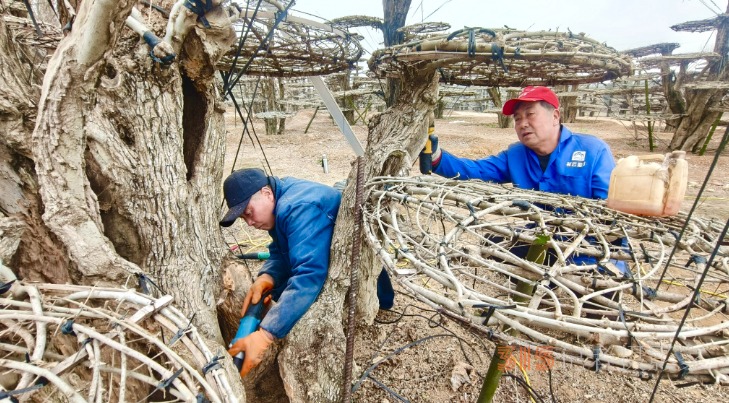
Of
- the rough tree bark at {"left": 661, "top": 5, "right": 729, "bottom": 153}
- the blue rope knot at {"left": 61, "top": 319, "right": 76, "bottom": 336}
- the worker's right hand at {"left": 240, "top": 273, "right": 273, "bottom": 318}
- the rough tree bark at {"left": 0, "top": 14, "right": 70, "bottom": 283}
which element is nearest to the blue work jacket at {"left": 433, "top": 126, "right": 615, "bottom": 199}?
the worker's right hand at {"left": 240, "top": 273, "right": 273, "bottom": 318}

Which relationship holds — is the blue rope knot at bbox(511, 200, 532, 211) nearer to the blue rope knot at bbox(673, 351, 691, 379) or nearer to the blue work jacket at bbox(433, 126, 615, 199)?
the blue rope knot at bbox(673, 351, 691, 379)

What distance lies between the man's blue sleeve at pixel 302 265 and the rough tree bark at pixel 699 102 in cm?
928

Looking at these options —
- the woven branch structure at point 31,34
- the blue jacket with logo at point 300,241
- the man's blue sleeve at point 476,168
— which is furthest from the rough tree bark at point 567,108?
the woven branch structure at point 31,34

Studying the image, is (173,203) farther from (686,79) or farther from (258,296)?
(686,79)

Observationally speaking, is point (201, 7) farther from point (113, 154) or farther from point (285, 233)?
point (285, 233)

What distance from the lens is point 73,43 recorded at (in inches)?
41.8

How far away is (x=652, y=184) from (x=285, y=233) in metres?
1.80

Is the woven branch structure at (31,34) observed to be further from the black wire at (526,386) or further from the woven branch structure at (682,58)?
the woven branch structure at (682,58)

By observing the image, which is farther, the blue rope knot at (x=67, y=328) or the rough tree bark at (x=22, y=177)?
the rough tree bark at (x=22, y=177)

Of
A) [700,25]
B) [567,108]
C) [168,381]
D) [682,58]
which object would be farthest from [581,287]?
[567,108]

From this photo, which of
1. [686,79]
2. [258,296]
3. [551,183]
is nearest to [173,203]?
[258,296]

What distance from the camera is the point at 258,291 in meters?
2.06

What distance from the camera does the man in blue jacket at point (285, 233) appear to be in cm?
176

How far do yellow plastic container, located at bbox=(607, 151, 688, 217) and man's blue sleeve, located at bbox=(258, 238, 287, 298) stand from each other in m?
1.96
